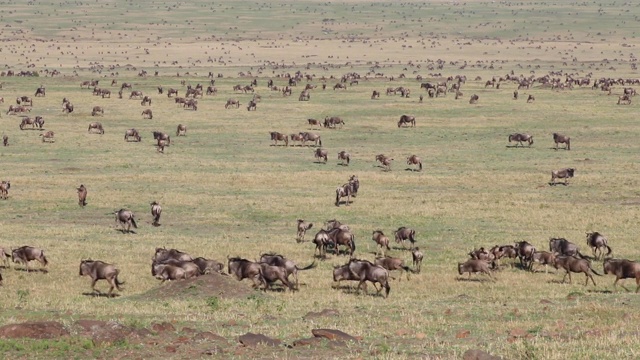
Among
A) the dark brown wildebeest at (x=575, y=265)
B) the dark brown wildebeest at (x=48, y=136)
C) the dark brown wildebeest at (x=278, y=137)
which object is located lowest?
the dark brown wildebeest at (x=575, y=265)

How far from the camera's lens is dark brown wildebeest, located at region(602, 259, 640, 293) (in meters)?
24.5

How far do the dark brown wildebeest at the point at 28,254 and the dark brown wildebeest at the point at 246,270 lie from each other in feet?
17.4

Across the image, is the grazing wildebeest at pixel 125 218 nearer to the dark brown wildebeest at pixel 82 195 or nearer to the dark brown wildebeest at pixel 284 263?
the dark brown wildebeest at pixel 82 195

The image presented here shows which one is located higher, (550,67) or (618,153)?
(550,67)

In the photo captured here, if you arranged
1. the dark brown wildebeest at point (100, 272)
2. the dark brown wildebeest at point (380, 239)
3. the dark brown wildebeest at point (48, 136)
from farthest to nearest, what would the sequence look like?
the dark brown wildebeest at point (48, 136)
the dark brown wildebeest at point (380, 239)
the dark brown wildebeest at point (100, 272)

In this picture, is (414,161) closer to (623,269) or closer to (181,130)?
(181,130)

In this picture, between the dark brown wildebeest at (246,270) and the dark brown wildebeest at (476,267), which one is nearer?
the dark brown wildebeest at (246,270)

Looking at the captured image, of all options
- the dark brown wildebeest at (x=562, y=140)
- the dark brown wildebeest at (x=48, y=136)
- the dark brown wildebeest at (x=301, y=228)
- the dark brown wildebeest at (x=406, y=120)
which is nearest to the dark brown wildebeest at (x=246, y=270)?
the dark brown wildebeest at (x=301, y=228)

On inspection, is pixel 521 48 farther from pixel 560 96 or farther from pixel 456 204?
pixel 456 204

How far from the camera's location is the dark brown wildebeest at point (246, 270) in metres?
24.5

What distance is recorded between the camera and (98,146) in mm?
53375

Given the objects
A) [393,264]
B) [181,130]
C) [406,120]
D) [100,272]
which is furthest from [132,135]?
[100,272]

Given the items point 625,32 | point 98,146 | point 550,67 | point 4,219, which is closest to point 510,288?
point 4,219

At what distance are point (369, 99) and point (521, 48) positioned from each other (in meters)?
77.5
